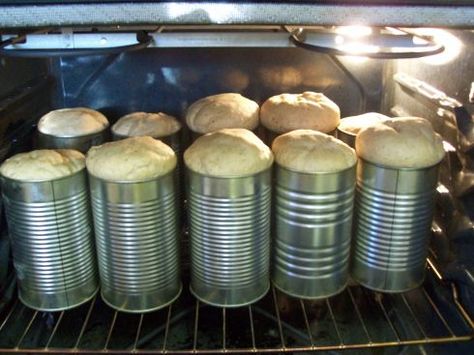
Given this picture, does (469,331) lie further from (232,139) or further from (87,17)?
(87,17)

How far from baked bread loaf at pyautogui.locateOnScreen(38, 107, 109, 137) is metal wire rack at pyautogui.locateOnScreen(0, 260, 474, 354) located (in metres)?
0.46

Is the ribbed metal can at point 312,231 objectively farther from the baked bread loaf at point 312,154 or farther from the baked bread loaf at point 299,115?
the baked bread loaf at point 299,115

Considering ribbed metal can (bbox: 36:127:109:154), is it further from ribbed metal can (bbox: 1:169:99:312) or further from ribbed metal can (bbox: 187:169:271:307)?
ribbed metal can (bbox: 187:169:271:307)

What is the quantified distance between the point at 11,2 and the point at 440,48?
0.84 m

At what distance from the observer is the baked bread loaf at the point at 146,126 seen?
4.70 ft

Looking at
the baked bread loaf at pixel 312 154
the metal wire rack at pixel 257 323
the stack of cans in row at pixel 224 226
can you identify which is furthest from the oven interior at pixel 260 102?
the baked bread loaf at pixel 312 154

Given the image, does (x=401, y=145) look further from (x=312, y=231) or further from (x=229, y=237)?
(x=229, y=237)

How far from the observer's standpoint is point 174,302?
4.70 feet

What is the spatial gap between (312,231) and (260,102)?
63cm

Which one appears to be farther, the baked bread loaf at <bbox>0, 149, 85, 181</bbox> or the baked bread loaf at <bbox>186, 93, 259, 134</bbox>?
the baked bread loaf at <bbox>186, 93, 259, 134</bbox>

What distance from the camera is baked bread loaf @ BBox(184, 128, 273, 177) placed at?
1.15 m

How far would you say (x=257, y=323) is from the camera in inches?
56.0

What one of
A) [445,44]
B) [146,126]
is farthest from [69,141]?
[445,44]

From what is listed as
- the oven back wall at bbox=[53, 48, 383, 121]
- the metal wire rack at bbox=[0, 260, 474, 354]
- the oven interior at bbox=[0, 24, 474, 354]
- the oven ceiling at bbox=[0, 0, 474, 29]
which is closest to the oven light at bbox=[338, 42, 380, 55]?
the oven interior at bbox=[0, 24, 474, 354]
